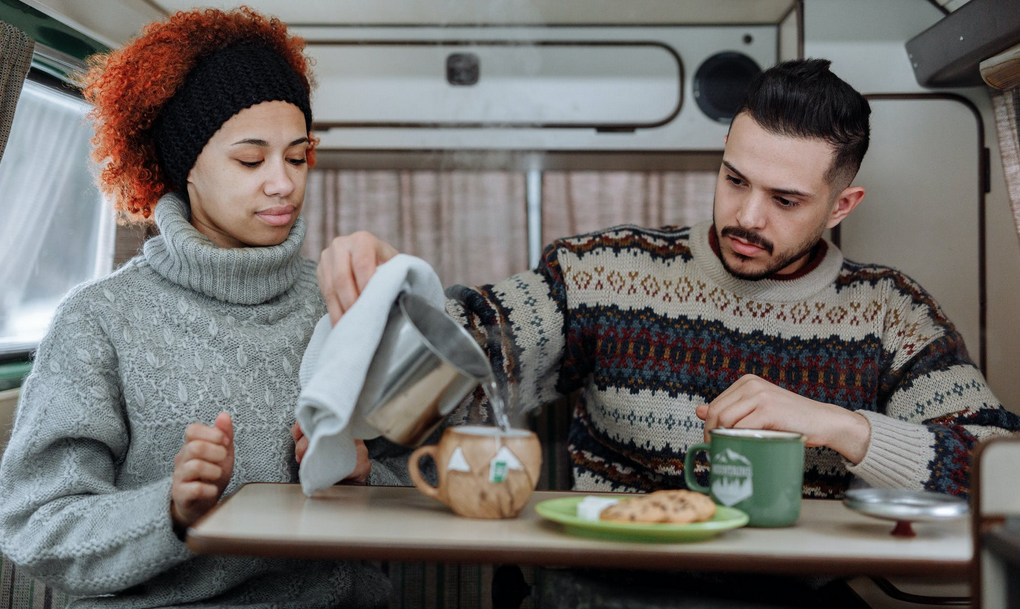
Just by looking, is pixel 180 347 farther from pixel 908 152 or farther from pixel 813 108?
pixel 908 152

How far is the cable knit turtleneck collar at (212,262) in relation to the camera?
148 centimetres

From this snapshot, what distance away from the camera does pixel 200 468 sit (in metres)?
1.15

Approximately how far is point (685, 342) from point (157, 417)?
1039 millimetres

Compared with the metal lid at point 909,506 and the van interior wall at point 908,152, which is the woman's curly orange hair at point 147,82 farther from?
the van interior wall at point 908,152

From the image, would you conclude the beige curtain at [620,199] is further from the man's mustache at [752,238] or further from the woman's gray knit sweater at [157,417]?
the woman's gray knit sweater at [157,417]

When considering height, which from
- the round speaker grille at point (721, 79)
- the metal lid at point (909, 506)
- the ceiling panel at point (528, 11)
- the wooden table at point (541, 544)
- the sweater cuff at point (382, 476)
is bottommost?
the sweater cuff at point (382, 476)

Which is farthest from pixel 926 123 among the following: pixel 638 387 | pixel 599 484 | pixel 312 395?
pixel 312 395

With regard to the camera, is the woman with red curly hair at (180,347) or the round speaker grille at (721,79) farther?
the round speaker grille at (721,79)

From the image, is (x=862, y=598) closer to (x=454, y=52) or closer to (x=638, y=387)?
(x=638, y=387)

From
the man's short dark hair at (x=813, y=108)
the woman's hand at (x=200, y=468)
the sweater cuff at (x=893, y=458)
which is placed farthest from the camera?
the man's short dark hair at (x=813, y=108)

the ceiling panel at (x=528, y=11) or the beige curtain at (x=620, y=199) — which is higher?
the ceiling panel at (x=528, y=11)

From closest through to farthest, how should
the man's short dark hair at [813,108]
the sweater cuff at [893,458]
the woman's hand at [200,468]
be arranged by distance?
the woman's hand at [200,468] < the sweater cuff at [893,458] < the man's short dark hair at [813,108]

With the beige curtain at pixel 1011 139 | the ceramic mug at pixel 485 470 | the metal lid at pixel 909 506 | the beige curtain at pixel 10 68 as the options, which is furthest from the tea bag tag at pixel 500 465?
the beige curtain at pixel 1011 139

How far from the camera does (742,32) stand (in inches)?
105
